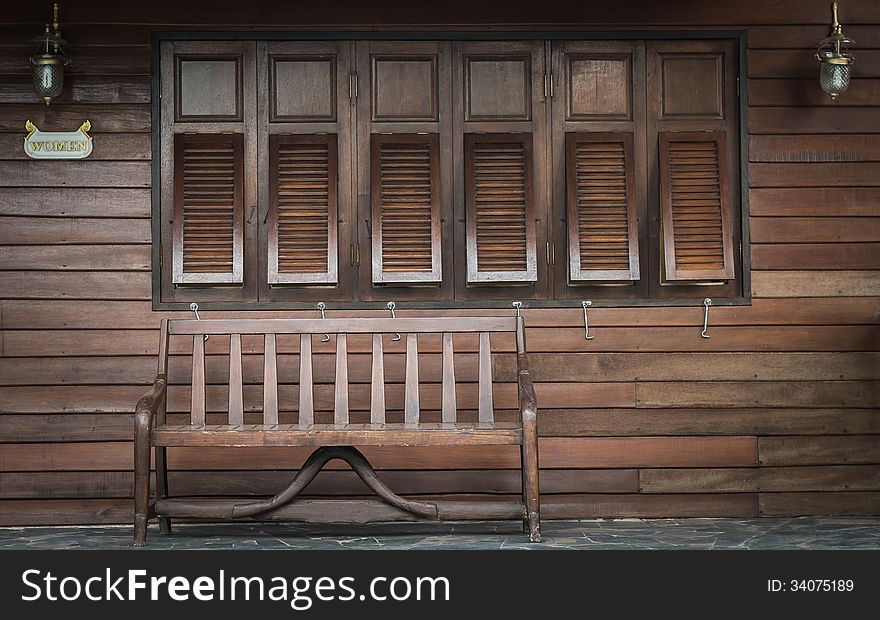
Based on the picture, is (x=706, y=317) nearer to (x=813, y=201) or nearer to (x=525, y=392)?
(x=813, y=201)

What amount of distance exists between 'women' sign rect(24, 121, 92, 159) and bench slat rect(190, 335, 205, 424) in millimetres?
1242

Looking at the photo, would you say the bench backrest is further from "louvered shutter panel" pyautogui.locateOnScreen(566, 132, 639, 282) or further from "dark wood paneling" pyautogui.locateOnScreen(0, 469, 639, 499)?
"louvered shutter panel" pyautogui.locateOnScreen(566, 132, 639, 282)

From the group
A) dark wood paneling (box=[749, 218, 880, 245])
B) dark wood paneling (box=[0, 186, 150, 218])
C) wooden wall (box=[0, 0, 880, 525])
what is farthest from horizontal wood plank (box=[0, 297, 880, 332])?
dark wood paneling (box=[0, 186, 150, 218])

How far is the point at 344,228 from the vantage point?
580cm

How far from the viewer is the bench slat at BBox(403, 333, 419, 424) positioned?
5.39 metres

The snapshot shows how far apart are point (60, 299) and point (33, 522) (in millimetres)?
1202

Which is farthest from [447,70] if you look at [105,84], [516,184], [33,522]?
[33,522]

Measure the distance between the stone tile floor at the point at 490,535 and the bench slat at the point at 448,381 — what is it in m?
0.61

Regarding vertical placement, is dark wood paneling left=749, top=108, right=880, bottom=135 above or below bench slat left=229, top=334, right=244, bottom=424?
above

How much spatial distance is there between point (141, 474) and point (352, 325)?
127cm

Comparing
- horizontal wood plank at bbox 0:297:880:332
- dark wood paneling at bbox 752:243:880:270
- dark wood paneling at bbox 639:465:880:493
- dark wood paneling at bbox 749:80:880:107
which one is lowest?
dark wood paneling at bbox 639:465:880:493

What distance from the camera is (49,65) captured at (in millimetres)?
5578

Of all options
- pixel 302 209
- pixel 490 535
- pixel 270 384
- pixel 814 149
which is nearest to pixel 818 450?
pixel 814 149
